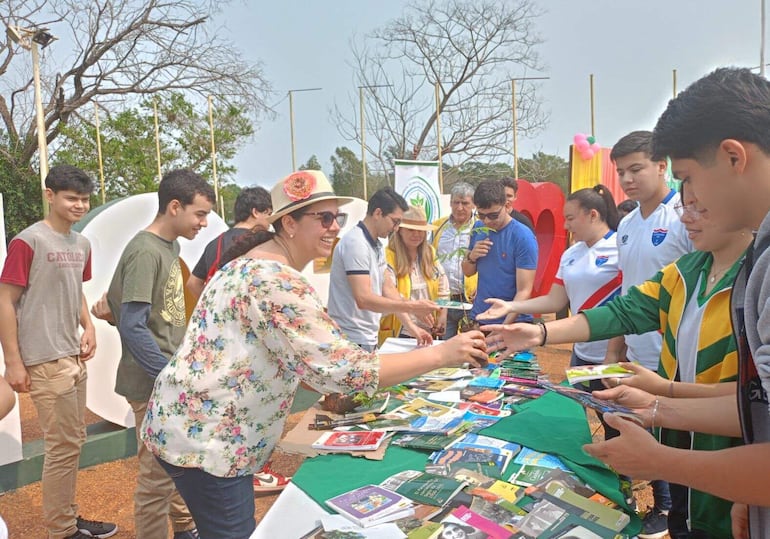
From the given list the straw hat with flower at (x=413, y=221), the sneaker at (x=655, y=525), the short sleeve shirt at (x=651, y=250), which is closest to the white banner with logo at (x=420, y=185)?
the straw hat with flower at (x=413, y=221)

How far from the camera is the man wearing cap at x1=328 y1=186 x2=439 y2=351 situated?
335 cm

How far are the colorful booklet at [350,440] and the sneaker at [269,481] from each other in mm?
1792

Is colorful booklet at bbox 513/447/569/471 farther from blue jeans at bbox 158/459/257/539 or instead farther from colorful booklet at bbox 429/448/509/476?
blue jeans at bbox 158/459/257/539

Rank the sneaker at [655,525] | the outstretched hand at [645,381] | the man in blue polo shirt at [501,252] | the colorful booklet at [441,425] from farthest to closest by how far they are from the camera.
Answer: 1. the man in blue polo shirt at [501,252]
2. the sneaker at [655,525]
3. the colorful booklet at [441,425]
4. the outstretched hand at [645,381]

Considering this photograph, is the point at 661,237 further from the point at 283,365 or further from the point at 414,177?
the point at 414,177

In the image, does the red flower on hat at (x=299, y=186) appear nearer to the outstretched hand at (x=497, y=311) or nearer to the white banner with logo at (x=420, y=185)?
the outstretched hand at (x=497, y=311)

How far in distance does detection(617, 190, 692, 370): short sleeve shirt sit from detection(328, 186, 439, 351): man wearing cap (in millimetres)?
1094

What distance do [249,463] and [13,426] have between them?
2868 millimetres

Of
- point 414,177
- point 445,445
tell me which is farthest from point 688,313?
point 414,177

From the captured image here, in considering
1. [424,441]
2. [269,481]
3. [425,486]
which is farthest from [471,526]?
[269,481]

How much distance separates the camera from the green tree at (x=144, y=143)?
13.2 meters

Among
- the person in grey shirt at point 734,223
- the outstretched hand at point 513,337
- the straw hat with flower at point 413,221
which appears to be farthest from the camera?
the straw hat with flower at point 413,221

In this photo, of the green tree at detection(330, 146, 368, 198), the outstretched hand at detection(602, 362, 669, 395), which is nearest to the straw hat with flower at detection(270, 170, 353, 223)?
the outstretched hand at detection(602, 362, 669, 395)

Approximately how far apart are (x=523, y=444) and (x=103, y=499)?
10.0 ft
